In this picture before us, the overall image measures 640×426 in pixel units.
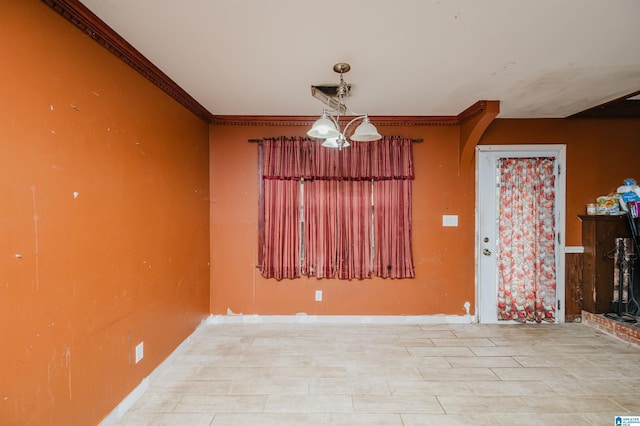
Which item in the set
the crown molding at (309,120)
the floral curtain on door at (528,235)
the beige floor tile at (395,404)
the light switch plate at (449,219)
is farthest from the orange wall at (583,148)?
the beige floor tile at (395,404)

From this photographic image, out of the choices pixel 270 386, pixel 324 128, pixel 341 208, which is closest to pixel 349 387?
pixel 270 386

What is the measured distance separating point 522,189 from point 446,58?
224cm

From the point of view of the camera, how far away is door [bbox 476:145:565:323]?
3.54m

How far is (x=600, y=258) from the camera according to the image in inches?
135

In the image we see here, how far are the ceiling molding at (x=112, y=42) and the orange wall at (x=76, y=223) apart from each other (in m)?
0.04

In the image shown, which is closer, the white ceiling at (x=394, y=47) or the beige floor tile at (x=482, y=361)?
the white ceiling at (x=394, y=47)

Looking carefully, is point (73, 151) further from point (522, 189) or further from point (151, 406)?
point (522, 189)

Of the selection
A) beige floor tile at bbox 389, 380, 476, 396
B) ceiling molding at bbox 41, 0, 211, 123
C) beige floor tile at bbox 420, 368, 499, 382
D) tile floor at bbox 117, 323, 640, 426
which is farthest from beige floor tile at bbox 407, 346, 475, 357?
ceiling molding at bbox 41, 0, 211, 123

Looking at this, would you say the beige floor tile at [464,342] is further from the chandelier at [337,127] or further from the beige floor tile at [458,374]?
the chandelier at [337,127]

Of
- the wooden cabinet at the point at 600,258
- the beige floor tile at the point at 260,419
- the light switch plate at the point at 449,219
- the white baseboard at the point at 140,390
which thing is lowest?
the beige floor tile at the point at 260,419

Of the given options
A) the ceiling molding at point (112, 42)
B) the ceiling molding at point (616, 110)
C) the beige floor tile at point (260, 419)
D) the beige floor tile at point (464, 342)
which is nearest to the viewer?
the ceiling molding at point (112, 42)

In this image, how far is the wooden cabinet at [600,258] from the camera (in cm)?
341

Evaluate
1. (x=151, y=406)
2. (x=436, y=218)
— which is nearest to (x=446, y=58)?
(x=436, y=218)

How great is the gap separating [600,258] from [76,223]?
5.07 metres
